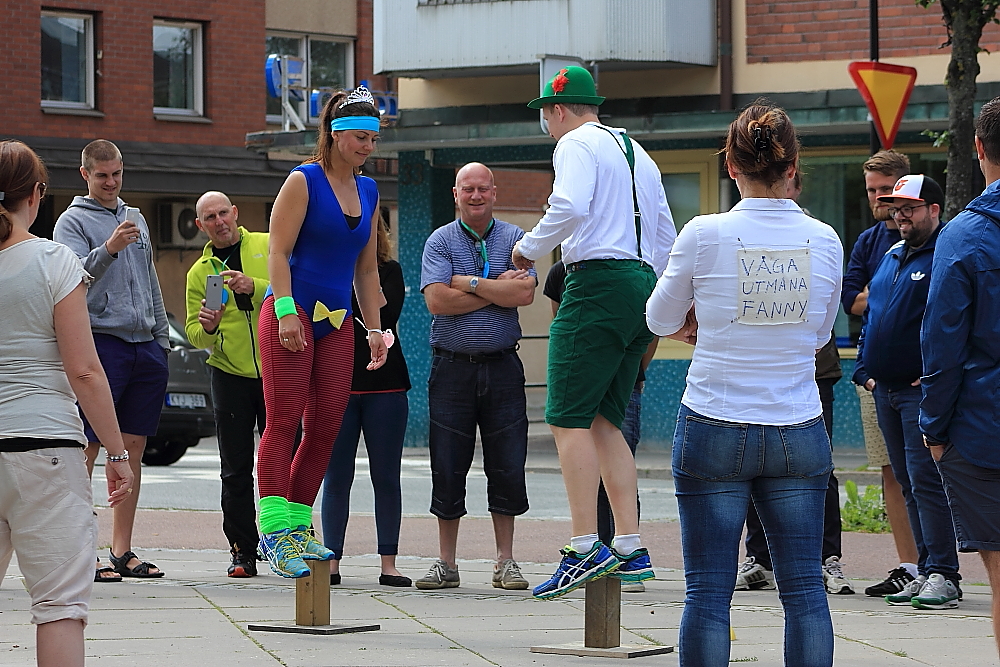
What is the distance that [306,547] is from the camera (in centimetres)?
642

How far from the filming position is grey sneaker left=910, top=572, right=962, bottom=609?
25.4ft

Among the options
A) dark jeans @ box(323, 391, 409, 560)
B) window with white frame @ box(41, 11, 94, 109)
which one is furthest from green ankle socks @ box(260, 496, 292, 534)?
window with white frame @ box(41, 11, 94, 109)

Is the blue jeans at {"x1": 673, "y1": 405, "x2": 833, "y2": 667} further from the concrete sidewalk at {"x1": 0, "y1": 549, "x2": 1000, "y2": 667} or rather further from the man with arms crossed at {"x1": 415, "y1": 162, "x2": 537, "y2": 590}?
the man with arms crossed at {"x1": 415, "y1": 162, "x2": 537, "y2": 590}

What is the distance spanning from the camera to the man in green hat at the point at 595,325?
615 centimetres

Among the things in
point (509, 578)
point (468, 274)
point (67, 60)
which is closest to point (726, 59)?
point (468, 274)

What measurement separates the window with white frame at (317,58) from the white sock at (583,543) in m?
25.1

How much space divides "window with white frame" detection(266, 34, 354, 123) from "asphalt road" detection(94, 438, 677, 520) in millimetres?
14118

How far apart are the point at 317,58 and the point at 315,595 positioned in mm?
25820

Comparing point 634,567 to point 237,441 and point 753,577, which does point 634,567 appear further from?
point 237,441

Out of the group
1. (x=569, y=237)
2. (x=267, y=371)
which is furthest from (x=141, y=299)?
(x=569, y=237)

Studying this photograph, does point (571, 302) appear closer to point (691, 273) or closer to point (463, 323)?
point (691, 273)

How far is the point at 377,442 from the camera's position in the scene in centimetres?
846

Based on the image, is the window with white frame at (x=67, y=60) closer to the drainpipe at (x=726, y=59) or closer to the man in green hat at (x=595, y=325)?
the drainpipe at (x=726, y=59)

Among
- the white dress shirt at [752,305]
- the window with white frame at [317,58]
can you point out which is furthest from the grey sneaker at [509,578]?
the window with white frame at [317,58]
